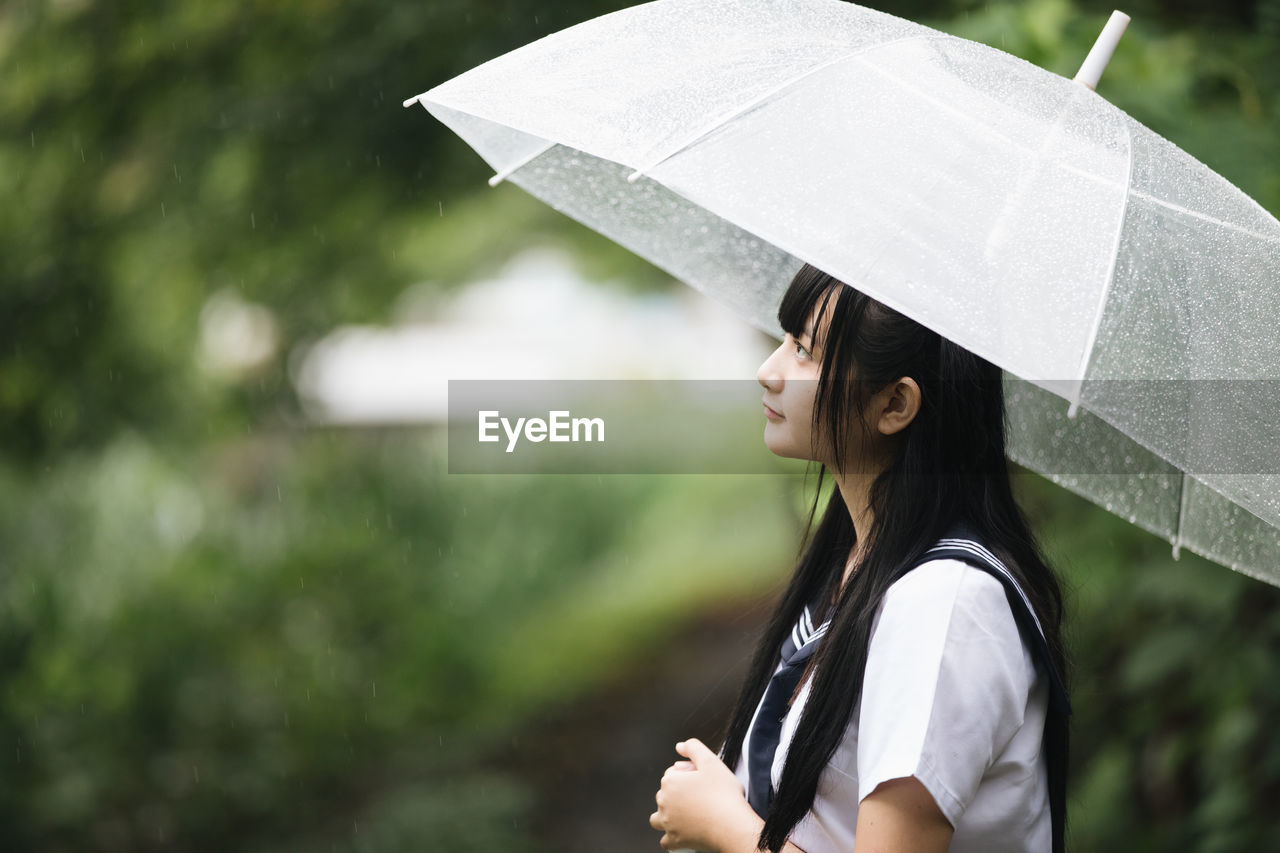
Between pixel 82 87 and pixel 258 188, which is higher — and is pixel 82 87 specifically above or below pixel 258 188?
above

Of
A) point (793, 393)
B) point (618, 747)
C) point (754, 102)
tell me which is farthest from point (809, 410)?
point (618, 747)

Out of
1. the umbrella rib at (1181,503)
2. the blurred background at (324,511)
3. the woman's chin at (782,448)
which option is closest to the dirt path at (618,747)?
the blurred background at (324,511)

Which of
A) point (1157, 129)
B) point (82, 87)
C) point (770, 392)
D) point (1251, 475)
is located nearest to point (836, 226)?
point (770, 392)

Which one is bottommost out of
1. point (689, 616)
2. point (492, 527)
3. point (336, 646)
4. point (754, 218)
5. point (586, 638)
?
point (689, 616)

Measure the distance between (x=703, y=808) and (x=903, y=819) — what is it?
0.36 meters

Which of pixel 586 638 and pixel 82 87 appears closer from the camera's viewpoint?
pixel 82 87

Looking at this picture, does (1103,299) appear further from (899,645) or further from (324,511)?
(324,511)

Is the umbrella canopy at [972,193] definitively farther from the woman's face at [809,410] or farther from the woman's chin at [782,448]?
the woman's chin at [782,448]

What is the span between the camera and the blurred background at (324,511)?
3412 millimetres

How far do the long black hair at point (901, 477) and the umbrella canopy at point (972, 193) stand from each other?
0.59 ft

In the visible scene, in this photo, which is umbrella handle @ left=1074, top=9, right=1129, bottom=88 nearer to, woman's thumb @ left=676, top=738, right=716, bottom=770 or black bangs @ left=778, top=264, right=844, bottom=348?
black bangs @ left=778, top=264, right=844, bottom=348

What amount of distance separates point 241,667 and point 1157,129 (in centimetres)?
481

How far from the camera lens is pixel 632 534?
1098 cm

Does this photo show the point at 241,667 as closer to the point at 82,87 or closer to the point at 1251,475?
the point at 82,87
